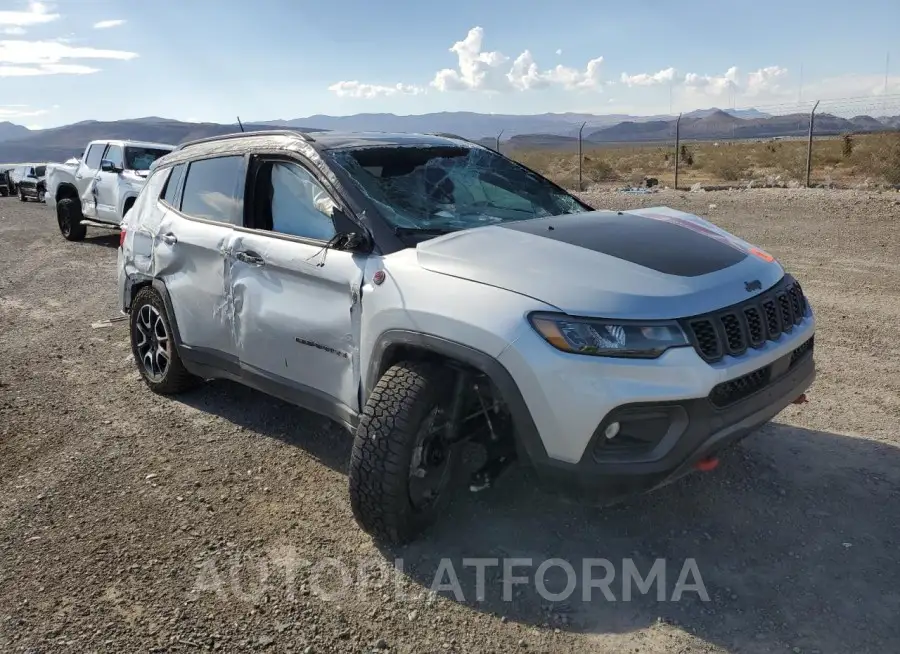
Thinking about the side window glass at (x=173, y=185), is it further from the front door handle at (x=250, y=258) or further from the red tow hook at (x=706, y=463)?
the red tow hook at (x=706, y=463)

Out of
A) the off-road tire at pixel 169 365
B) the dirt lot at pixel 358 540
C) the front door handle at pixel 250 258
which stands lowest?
the dirt lot at pixel 358 540

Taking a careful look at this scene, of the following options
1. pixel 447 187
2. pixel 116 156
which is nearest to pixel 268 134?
pixel 447 187

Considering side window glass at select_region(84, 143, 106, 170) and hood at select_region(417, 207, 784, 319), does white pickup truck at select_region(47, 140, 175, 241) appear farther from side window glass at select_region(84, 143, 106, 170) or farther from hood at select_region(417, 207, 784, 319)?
hood at select_region(417, 207, 784, 319)

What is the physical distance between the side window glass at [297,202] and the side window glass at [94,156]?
10905 millimetres

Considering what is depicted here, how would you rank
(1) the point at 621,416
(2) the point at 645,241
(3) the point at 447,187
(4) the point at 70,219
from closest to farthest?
1. (1) the point at 621,416
2. (2) the point at 645,241
3. (3) the point at 447,187
4. (4) the point at 70,219

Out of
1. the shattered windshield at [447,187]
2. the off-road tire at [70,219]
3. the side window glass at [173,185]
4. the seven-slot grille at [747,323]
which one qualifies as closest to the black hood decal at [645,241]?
the seven-slot grille at [747,323]

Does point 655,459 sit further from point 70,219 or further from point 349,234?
point 70,219

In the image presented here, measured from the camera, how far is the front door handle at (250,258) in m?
3.79

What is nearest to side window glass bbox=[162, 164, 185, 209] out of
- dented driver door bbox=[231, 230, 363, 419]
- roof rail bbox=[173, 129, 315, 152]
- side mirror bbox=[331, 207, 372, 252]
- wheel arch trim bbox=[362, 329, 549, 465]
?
roof rail bbox=[173, 129, 315, 152]

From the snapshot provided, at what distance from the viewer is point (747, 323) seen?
2.91m

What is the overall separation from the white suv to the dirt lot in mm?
385

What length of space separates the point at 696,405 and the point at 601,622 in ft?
2.86

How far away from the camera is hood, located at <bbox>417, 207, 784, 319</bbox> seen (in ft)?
8.95

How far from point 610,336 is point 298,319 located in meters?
1.60
